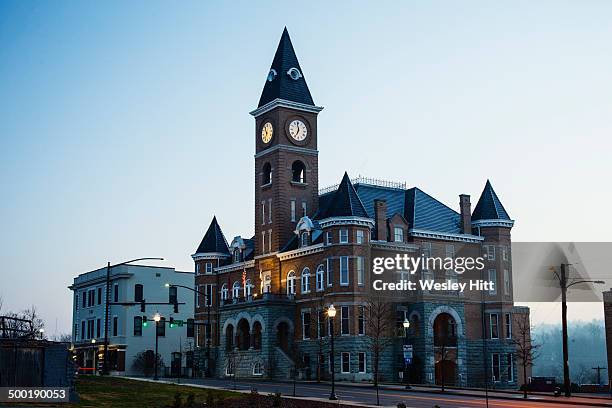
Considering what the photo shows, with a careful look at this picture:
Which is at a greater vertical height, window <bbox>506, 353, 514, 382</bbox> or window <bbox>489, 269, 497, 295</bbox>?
window <bbox>489, 269, 497, 295</bbox>

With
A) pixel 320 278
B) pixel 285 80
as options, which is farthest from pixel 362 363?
pixel 285 80

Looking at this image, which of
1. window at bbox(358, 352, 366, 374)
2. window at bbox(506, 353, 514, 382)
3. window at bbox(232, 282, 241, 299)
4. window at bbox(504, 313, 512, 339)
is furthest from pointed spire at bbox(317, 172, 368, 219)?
window at bbox(506, 353, 514, 382)

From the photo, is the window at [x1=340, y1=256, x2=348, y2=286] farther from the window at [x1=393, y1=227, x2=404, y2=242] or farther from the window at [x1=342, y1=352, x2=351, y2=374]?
the window at [x1=393, y1=227, x2=404, y2=242]

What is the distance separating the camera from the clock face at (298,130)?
292ft

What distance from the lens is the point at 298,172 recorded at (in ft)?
296

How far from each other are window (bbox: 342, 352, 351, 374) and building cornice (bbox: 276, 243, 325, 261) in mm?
10144

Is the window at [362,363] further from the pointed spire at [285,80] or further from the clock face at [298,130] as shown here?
the pointed spire at [285,80]

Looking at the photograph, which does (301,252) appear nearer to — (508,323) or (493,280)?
(493,280)

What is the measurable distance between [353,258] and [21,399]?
159 ft

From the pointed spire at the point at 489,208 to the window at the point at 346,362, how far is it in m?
22.2

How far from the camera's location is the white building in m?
108

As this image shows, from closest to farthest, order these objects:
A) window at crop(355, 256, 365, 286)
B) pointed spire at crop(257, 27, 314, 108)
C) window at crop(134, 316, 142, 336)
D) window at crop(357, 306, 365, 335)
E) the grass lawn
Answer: the grass lawn → window at crop(357, 306, 365, 335) → window at crop(355, 256, 365, 286) → pointed spire at crop(257, 27, 314, 108) → window at crop(134, 316, 142, 336)

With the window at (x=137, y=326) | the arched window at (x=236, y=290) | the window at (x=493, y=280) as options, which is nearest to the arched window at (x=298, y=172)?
the arched window at (x=236, y=290)

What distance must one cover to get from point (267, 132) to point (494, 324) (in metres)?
Result: 30.5
